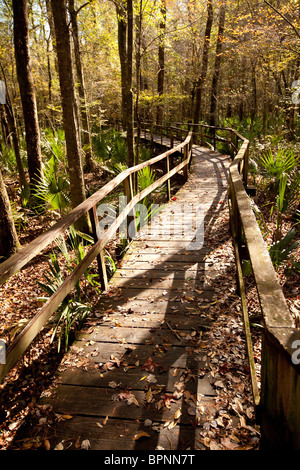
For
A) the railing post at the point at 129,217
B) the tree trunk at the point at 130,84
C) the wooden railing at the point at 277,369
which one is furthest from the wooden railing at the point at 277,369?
the tree trunk at the point at 130,84

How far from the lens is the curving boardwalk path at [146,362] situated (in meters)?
2.09

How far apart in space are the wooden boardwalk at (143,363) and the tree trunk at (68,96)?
2.19 meters

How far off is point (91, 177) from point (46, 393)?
1084 cm

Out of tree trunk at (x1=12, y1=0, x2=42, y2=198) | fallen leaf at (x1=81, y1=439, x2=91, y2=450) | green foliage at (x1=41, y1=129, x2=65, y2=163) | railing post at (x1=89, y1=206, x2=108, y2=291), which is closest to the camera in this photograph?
fallen leaf at (x1=81, y1=439, x2=91, y2=450)

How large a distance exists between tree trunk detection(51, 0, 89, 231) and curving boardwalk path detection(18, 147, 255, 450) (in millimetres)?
2055

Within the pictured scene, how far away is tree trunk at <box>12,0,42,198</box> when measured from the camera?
6766 mm

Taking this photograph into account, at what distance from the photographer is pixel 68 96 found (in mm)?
5516

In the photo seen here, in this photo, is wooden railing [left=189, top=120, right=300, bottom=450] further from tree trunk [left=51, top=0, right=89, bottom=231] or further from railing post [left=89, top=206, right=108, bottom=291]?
tree trunk [left=51, top=0, right=89, bottom=231]

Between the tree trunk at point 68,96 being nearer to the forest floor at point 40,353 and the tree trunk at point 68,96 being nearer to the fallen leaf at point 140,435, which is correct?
the forest floor at point 40,353

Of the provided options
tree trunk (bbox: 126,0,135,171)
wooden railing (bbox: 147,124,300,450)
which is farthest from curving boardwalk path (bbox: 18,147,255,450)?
tree trunk (bbox: 126,0,135,171)

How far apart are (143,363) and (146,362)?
3 cm
